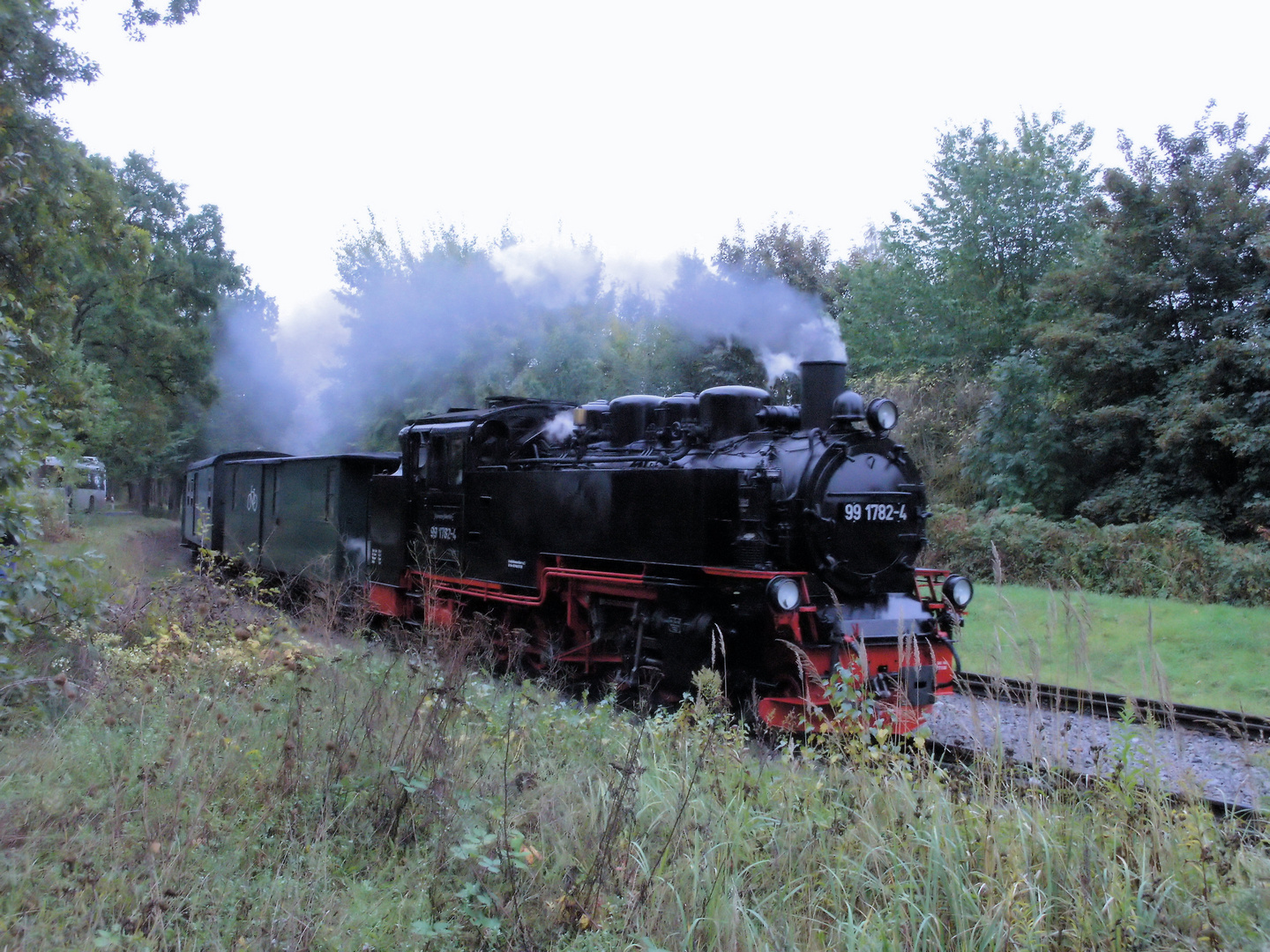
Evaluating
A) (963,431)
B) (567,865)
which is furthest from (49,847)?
(963,431)

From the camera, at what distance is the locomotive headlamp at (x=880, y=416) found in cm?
743

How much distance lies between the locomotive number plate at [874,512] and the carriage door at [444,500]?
4711mm

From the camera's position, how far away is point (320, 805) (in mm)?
3867

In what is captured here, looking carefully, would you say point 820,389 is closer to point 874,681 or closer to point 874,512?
point 874,512

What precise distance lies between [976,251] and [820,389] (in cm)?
1958

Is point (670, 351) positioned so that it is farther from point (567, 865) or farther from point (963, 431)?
point (567, 865)

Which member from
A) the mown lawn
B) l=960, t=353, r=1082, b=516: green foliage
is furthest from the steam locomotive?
l=960, t=353, r=1082, b=516: green foliage

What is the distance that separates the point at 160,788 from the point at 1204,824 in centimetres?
432

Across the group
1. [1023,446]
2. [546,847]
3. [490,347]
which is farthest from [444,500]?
[1023,446]

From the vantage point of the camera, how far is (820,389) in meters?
7.67

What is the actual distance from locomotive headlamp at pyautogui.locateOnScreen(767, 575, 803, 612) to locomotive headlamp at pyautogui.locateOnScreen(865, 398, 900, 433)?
1.83 meters

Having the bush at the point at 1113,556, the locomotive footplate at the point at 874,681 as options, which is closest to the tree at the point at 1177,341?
the bush at the point at 1113,556

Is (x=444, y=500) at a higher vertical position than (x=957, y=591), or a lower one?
higher

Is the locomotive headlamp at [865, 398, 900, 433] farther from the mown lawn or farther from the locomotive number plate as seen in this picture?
the mown lawn
